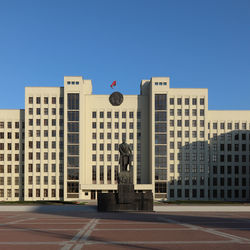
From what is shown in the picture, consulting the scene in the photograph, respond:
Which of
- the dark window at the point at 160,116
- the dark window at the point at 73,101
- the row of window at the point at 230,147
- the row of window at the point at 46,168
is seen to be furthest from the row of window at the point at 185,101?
the row of window at the point at 46,168

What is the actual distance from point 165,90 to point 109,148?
21.4 meters

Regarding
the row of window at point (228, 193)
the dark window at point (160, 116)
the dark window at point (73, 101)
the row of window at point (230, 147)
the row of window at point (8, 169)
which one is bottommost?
the row of window at point (228, 193)

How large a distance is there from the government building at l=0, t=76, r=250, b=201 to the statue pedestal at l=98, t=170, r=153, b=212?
45946 mm

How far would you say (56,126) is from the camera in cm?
8206

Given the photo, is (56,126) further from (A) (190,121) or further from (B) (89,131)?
(A) (190,121)

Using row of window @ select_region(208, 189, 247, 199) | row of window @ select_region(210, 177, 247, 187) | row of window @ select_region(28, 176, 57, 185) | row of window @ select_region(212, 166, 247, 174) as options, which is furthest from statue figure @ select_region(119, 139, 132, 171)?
row of window @ select_region(212, 166, 247, 174)

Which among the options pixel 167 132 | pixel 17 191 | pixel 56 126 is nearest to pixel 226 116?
pixel 167 132

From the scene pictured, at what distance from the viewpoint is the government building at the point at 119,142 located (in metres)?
80.6

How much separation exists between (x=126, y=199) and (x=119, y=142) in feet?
170

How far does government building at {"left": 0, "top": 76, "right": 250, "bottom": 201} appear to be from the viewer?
265 ft

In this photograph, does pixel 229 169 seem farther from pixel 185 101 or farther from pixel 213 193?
pixel 185 101

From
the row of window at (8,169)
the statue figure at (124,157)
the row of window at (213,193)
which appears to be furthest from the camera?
the row of window at (8,169)

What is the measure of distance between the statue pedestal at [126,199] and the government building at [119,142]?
45.9 meters

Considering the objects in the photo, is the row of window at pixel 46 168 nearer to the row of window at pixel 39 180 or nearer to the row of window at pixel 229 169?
the row of window at pixel 39 180
